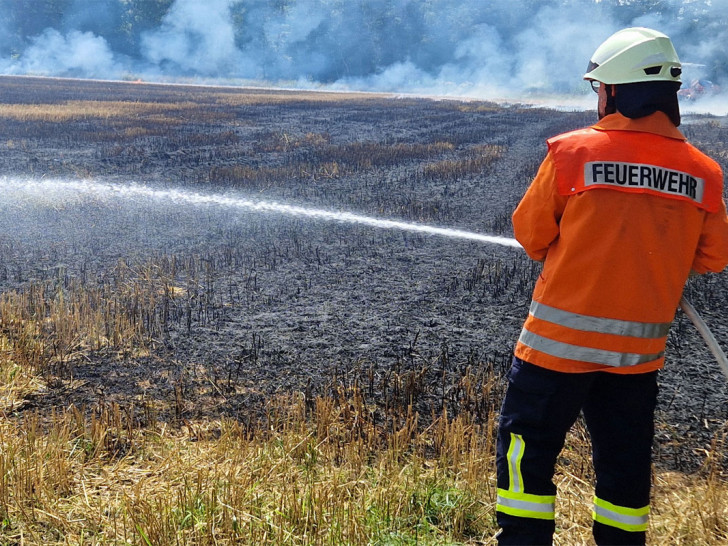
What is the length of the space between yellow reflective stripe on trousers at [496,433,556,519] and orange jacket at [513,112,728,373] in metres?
0.28

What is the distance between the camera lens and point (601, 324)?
2.19 metres

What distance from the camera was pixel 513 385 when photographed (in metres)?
2.30

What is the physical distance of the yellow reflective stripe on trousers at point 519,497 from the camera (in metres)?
2.24

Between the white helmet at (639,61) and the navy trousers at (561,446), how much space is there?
0.97 metres

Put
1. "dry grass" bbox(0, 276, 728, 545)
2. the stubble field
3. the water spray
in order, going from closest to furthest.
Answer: "dry grass" bbox(0, 276, 728, 545)
the stubble field
the water spray

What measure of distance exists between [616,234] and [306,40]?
2454 inches

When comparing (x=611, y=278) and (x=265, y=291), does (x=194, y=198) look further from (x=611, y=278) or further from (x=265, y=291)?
(x=611, y=278)

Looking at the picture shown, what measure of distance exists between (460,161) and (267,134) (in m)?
5.57

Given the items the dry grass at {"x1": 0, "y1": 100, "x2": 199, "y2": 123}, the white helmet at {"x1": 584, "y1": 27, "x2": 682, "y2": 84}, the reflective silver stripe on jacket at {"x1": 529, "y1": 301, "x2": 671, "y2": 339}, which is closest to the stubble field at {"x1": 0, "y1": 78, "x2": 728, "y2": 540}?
the reflective silver stripe on jacket at {"x1": 529, "y1": 301, "x2": 671, "y2": 339}

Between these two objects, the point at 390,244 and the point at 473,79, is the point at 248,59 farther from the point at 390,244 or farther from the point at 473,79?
the point at 390,244

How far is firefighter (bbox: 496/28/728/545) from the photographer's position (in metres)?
2.16

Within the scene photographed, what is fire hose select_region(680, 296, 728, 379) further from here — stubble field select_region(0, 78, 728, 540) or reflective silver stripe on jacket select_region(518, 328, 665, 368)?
stubble field select_region(0, 78, 728, 540)

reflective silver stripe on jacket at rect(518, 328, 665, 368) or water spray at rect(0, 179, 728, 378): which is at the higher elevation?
reflective silver stripe on jacket at rect(518, 328, 665, 368)

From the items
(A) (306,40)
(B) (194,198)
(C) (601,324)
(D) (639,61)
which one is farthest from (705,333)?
(A) (306,40)
